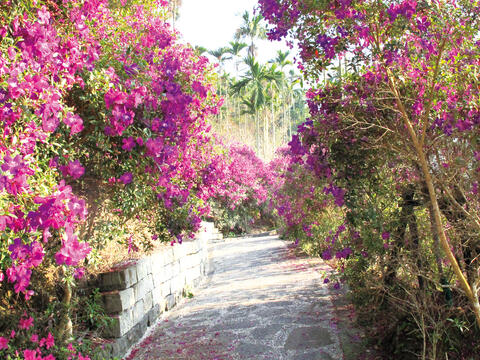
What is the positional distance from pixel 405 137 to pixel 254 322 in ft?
11.4

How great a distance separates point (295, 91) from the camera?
1812 inches

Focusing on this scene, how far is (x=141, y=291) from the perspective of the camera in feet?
18.5

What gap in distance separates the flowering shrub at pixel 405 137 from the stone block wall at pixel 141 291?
105 inches

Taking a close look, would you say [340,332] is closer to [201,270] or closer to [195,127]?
[195,127]

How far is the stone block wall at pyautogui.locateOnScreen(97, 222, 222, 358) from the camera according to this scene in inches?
189

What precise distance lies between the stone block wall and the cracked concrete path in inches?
8.2

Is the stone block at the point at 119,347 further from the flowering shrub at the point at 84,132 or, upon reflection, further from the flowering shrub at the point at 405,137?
the flowering shrub at the point at 405,137

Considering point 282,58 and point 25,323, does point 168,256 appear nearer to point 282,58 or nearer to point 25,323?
point 25,323

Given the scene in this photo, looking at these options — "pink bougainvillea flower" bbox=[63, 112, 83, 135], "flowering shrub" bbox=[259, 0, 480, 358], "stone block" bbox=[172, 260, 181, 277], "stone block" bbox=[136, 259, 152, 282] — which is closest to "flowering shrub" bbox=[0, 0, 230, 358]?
"pink bougainvillea flower" bbox=[63, 112, 83, 135]

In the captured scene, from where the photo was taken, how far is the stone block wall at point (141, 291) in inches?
189

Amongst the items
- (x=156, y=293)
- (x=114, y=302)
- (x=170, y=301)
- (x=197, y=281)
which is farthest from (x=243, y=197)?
(x=114, y=302)

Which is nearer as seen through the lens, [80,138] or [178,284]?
[80,138]

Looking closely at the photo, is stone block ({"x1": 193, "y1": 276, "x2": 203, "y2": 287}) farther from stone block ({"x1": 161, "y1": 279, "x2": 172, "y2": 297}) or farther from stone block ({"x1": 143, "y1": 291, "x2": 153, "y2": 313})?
stone block ({"x1": 143, "y1": 291, "x2": 153, "y2": 313})

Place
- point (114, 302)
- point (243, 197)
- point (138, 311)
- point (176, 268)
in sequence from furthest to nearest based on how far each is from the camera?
point (243, 197), point (176, 268), point (138, 311), point (114, 302)
